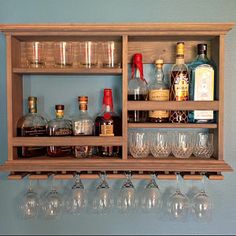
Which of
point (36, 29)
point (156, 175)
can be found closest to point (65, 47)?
point (36, 29)

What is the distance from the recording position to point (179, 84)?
1.44 metres

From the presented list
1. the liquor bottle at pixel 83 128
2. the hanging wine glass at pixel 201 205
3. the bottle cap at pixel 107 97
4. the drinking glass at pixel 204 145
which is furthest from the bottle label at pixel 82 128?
the hanging wine glass at pixel 201 205

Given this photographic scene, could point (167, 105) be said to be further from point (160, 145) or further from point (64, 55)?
point (64, 55)

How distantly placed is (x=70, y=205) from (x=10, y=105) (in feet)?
1.74

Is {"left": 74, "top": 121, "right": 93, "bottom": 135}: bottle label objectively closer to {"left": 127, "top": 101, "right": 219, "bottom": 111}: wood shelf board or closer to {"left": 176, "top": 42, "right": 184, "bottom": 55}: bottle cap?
{"left": 127, "top": 101, "right": 219, "bottom": 111}: wood shelf board

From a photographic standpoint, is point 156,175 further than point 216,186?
No

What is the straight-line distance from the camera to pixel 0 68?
1621 millimetres

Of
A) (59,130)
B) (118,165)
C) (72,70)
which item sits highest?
(72,70)

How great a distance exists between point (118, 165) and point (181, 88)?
0.42 metres

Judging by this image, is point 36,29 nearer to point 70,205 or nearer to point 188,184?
point 70,205

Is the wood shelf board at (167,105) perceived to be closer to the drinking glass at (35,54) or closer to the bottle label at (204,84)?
the bottle label at (204,84)

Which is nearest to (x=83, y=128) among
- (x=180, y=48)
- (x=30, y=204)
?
(x=30, y=204)

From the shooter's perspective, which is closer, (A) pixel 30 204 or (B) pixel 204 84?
(B) pixel 204 84

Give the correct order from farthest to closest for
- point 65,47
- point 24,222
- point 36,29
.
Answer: point 24,222 < point 65,47 < point 36,29
